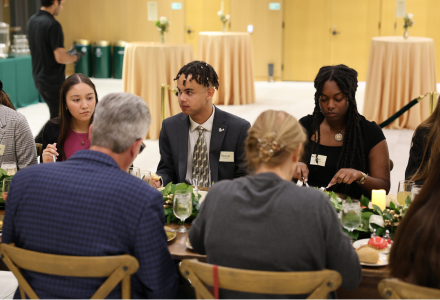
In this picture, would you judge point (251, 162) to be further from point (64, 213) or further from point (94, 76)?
point (94, 76)

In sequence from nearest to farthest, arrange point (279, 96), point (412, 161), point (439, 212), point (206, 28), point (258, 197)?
point (439, 212) → point (258, 197) → point (412, 161) → point (279, 96) → point (206, 28)

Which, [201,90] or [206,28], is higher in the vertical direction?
[206,28]

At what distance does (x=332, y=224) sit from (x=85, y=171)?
779 mm

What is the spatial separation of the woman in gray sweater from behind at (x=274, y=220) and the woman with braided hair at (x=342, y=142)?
4.16ft

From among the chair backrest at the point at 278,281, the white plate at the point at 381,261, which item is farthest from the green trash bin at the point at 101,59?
the chair backrest at the point at 278,281

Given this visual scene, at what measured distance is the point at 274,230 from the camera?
150 cm

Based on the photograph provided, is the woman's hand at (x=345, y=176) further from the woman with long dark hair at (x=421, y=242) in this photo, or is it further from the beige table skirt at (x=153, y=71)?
the beige table skirt at (x=153, y=71)

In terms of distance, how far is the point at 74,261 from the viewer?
1.53 metres

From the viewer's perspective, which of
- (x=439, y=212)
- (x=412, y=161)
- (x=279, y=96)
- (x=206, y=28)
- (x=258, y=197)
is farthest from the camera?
(x=206, y=28)

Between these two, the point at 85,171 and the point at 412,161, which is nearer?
the point at 85,171

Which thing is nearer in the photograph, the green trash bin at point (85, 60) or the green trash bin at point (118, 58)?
the green trash bin at point (118, 58)

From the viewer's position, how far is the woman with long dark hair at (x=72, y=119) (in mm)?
3097

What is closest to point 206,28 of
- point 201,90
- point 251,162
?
point 201,90

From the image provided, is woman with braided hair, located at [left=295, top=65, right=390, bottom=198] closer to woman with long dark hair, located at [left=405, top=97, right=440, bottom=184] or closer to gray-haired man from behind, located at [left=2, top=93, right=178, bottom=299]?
woman with long dark hair, located at [left=405, top=97, right=440, bottom=184]
